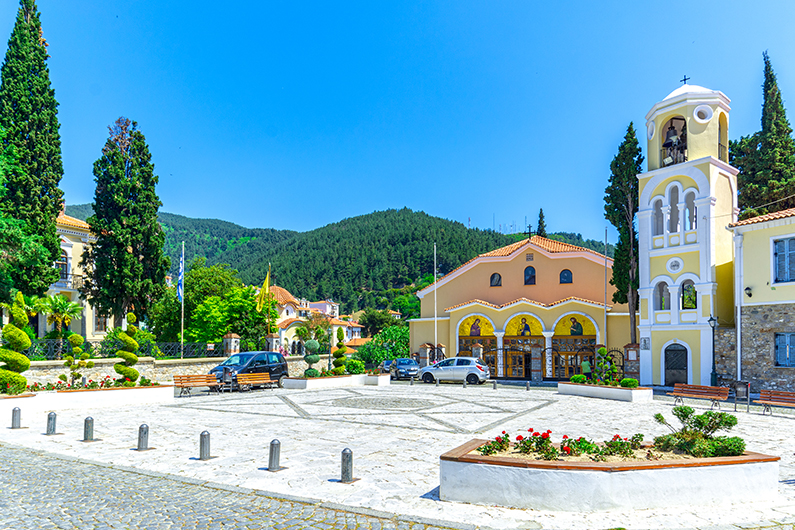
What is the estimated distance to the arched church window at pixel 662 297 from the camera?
2839cm

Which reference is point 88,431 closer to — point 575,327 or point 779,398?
point 779,398

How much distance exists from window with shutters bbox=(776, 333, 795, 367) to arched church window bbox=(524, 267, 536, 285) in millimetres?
18250

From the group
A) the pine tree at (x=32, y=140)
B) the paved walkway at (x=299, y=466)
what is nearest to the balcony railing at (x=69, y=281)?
the pine tree at (x=32, y=140)

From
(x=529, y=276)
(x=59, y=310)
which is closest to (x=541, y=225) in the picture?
(x=529, y=276)

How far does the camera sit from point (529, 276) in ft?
132

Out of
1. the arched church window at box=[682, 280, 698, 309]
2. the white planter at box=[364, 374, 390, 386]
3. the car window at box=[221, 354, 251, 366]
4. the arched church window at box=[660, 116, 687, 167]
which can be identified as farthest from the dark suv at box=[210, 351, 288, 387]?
the arched church window at box=[660, 116, 687, 167]

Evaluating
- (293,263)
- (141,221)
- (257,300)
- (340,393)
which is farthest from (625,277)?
(293,263)

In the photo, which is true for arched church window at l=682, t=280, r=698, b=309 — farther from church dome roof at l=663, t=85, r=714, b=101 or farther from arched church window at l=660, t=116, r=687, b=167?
church dome roof at l=663, t=85, r=714, b=101

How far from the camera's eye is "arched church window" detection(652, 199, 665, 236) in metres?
29.1

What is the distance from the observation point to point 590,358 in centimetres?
3600

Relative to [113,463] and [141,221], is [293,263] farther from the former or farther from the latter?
[113,463]

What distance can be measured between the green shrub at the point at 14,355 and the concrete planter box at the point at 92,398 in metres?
0.72

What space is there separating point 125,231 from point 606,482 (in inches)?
1190

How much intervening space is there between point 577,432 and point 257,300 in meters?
32.3
